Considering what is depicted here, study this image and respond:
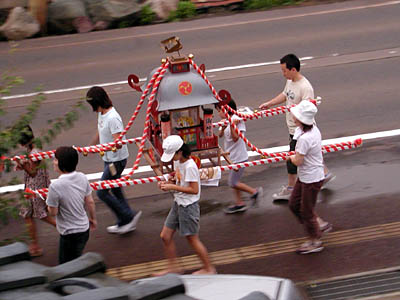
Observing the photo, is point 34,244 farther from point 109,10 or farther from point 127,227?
point 109,10

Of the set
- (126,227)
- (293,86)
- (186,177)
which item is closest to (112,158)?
(126,227)

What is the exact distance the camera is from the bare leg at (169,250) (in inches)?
281

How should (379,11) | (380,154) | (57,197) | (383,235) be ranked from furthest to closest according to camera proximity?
(379,11)
(380,154)
(383,235)
(57,197)

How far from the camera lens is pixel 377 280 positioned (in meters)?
6.76

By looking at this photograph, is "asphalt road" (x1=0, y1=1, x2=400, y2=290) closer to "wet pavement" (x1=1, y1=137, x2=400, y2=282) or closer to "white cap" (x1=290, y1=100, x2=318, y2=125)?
"wet pavement" (x1=1, y1=137, x2=400, y2=282)

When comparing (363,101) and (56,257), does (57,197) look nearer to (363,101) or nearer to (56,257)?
(56,257)

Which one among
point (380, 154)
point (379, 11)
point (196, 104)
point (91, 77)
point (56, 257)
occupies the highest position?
point (379, 11)

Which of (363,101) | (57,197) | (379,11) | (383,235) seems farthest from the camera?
(379,11)

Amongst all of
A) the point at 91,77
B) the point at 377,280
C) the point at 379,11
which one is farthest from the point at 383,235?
the point at 379,11

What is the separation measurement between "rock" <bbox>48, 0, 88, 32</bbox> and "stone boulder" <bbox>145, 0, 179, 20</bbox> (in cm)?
196

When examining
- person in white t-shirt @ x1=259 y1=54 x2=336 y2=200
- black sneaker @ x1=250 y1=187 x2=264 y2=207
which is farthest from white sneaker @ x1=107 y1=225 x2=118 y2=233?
person in white t-shirt @ x1=259 y1=54 x2=336 y2=200

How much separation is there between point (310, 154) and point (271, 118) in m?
4.73

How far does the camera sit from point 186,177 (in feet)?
22.5

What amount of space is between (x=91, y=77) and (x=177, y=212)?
878 centimetres
